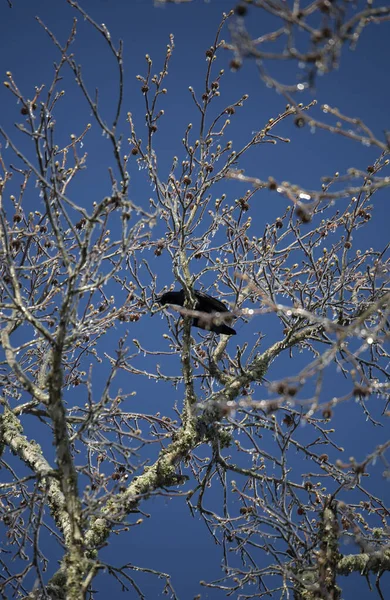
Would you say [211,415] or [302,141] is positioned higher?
[302,141]

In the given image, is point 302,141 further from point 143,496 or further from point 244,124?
point 143,496

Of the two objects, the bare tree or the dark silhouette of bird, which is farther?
the dark silhouette of bird

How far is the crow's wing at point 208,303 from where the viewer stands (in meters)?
4.69

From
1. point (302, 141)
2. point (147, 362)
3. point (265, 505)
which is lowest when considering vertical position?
point (265, 505)

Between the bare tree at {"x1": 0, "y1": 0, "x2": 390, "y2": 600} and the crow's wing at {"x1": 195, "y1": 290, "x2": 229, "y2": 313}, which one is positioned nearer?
the bare tree at {"x1": 0, "y1": 0, "x2": 390, "y2": 600}

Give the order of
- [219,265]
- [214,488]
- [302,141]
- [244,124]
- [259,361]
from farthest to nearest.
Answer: [244,124]
[302,141]
[214,488]
[259,361]
[219,265]

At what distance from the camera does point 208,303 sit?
15.6 ft

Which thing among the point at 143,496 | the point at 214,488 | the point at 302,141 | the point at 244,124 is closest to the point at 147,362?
the point at 214,488

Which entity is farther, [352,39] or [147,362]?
[147,362]

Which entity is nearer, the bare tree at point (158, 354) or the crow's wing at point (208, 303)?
the bare tree at point (158, 354)

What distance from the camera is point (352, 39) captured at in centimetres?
193

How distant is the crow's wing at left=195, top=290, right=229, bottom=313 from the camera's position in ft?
15.4

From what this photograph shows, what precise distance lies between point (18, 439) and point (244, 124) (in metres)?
73.2

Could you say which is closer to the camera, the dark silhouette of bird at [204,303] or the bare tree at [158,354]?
the bare tree at [158,354]
